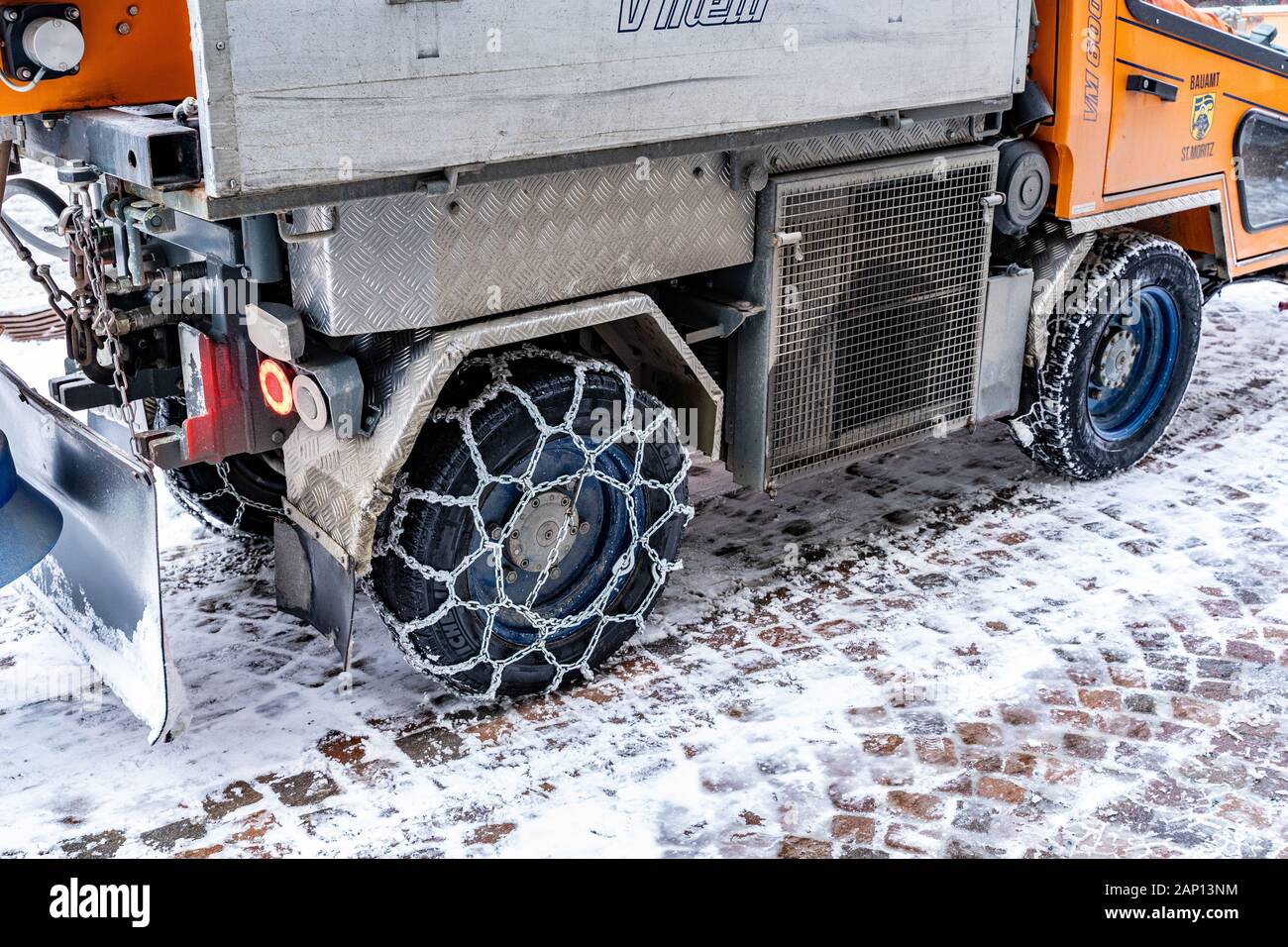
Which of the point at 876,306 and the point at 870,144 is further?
the point at 876,306

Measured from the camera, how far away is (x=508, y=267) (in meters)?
3.67

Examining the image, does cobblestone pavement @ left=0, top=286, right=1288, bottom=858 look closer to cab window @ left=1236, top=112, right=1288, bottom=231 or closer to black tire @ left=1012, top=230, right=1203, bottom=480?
black tire @ left=1012, top=230, right=1203, bottom=480

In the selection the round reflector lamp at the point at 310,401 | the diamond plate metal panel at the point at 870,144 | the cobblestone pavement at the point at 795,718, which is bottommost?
the cobblestone pavement at the point at 795,718

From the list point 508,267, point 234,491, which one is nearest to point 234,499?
point 234,491

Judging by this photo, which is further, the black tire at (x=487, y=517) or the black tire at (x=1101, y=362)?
the black tire at (x=1101, y=362)

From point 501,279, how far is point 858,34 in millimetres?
1312

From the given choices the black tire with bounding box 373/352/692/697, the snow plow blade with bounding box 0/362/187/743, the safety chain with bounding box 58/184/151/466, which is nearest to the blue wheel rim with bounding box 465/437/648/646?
the black tire with bounding box 373/352/692/697

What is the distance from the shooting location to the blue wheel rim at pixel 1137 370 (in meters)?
5.54

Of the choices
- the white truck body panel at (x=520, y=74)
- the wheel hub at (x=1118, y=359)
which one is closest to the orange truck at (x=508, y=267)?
the white truck body panel at (x=520, y=74)

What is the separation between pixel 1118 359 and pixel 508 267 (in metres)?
2.98

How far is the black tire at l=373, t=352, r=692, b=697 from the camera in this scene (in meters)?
3.78

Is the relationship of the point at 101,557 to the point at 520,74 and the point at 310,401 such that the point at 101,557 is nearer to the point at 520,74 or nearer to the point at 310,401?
the point at 310,401

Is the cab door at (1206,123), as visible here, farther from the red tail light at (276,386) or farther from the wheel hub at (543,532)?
the red tail light at (276,386)

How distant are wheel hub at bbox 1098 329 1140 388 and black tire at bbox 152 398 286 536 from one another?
326 centimetres
